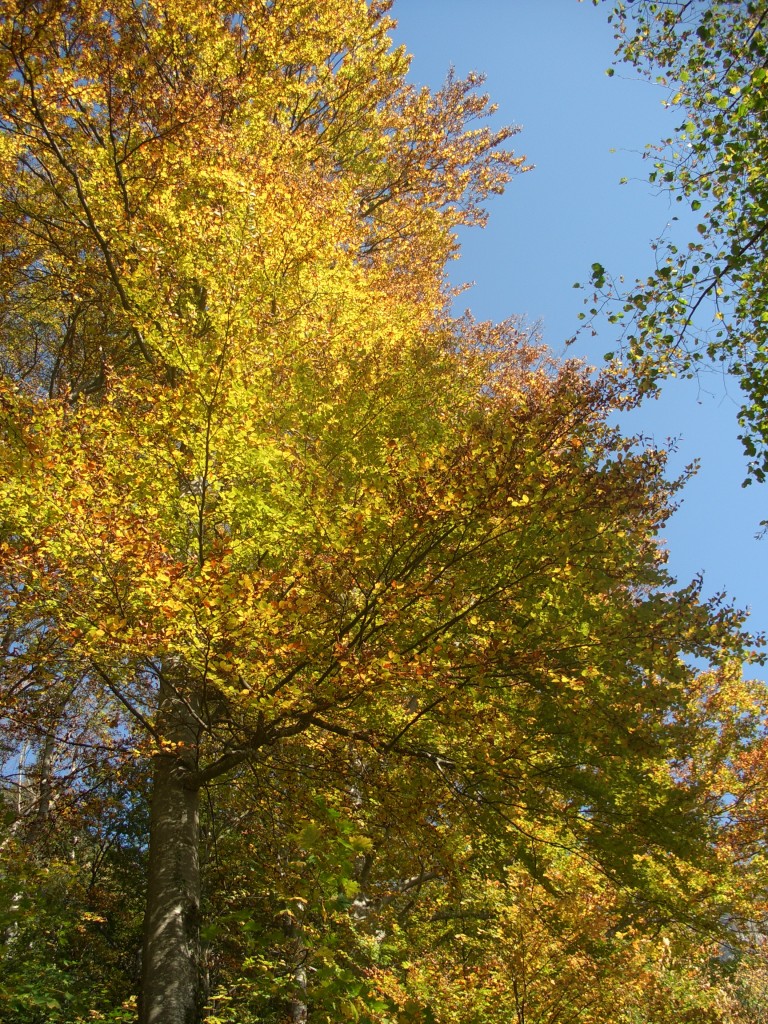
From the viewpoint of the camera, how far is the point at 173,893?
498 cm

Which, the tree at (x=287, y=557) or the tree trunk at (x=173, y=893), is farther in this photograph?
the tree trunk at (x=173, y=893)

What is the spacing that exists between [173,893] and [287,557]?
8.83 ft

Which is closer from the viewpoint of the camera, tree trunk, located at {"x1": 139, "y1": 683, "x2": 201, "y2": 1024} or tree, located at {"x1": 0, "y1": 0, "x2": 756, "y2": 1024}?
tree, located at {"x1": 0, "y1": 0, "x2": 756, "y2": 1024}

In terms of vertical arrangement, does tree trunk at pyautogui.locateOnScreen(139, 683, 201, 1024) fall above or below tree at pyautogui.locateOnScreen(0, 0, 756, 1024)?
below

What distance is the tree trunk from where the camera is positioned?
451 centimetres

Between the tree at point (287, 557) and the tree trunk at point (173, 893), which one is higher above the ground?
the tree at point (287, 557)

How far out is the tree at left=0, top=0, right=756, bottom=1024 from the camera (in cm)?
417

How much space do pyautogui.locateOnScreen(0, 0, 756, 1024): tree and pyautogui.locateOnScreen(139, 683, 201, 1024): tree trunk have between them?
0.02 meters

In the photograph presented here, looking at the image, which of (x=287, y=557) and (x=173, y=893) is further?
(x=287, y=557)

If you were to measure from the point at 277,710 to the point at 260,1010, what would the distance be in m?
5.43

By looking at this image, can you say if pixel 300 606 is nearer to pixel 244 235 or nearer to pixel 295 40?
pixel 244 235

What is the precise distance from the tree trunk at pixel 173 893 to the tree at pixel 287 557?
2 cm

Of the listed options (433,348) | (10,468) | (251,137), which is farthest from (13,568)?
(251,137)

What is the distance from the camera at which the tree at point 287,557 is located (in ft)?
13.7
